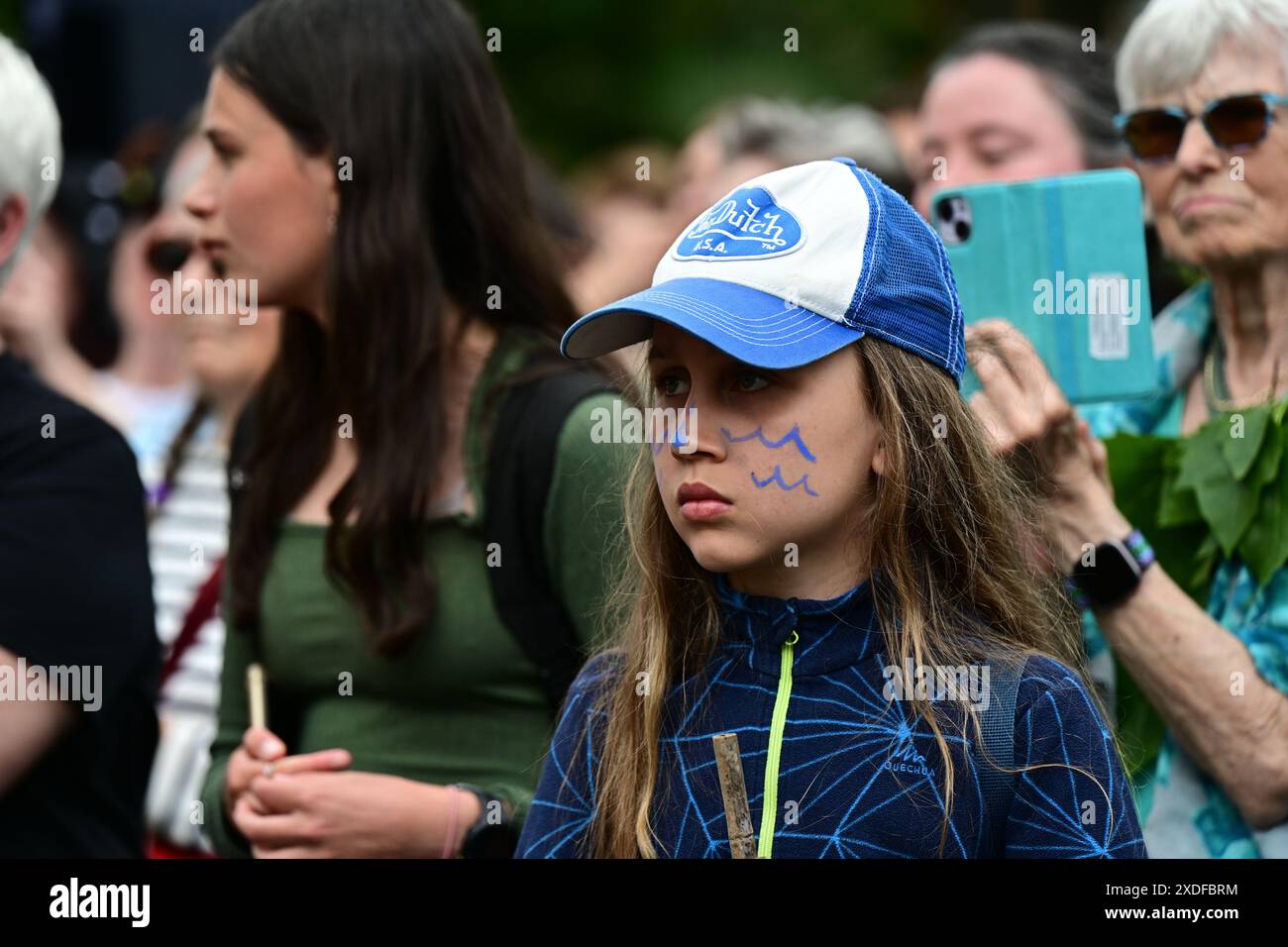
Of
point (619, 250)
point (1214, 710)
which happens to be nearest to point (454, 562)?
point (1214, 710)

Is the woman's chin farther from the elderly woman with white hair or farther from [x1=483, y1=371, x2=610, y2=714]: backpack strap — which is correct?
[x1=483, y1=371, x2=610, y2=714]: backpack strap

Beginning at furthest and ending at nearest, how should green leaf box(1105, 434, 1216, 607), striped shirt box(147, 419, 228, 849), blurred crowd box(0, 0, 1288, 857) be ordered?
striped shirt box(147, 419, 228, 849), green leaf box(1105, 434, 1216, 607), blurred crowd box(0, 0, 1288, 857)

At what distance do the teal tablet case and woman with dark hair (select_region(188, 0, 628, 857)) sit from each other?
2.19ft

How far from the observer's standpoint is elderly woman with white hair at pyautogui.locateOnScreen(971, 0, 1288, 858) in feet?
8.45

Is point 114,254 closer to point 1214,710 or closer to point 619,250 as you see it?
point 619,250

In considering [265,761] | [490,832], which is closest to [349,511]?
[265,761]

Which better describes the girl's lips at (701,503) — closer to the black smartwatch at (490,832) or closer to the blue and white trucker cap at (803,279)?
the blue and white trucker cap at (803,279)

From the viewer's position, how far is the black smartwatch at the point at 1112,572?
102 inches

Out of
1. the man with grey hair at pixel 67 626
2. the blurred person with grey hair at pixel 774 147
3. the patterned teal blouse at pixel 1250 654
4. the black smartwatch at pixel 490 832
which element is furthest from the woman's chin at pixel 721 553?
the blurred person with grey hair at pixel 774 147

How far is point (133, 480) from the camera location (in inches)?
115

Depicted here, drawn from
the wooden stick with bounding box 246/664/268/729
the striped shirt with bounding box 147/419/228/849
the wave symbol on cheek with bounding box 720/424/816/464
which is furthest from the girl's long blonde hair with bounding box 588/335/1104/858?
the striped shirt with bounding box 147/419/228/849

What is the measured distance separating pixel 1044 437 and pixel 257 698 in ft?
4.41
